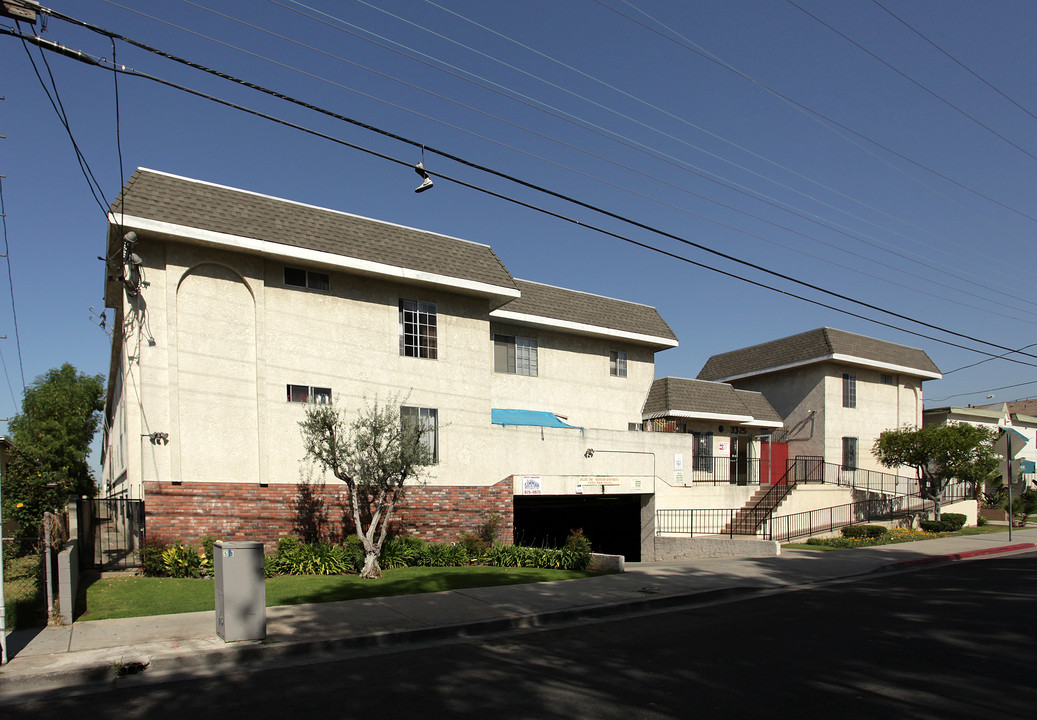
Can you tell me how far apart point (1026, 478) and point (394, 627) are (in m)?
47.0

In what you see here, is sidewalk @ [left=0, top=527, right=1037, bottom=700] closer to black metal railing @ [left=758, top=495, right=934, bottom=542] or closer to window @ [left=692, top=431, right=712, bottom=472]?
black metal railing @ [left=758, top=495, right=934, bottom=542]

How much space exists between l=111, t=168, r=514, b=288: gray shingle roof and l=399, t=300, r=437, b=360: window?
1.19 metres

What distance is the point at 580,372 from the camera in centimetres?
2691

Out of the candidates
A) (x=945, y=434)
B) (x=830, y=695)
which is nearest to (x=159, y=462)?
(x=830, y=695)

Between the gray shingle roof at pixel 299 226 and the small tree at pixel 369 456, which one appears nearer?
the small tree at pixel 369 456

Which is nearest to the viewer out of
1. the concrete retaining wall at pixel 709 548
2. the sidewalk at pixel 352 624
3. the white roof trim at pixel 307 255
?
the sidewalk at pixel 352 624

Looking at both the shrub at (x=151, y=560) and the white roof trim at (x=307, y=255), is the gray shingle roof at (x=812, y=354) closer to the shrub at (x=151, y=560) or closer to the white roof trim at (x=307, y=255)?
the white roof trim at (x=307, y=255)

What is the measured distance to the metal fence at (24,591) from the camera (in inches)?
423

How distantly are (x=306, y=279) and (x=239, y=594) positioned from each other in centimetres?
1058

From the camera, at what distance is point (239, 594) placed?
9742 millimetres

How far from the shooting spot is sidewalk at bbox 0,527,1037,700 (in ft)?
28.7

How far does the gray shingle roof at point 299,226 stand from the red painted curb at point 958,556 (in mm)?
12845

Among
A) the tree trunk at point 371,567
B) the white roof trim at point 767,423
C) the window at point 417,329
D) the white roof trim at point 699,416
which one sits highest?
the window at point 417,329

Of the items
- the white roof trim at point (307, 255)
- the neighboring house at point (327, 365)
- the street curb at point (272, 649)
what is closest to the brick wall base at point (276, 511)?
the neighboring house at point (327, 365)
